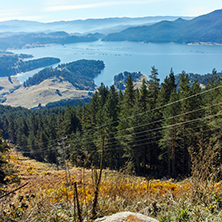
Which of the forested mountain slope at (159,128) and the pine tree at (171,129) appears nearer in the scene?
the forested mountain slope at (159,128)

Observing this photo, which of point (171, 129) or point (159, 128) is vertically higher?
point (159, 128)

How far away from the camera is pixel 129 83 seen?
98.3 feet

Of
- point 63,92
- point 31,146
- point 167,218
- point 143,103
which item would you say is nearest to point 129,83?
point 143,103

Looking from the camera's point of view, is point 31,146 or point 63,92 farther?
point 63,92

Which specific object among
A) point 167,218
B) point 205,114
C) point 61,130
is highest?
point 167,218

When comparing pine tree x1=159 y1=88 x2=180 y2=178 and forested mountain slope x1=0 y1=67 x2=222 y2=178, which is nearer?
forested mountain slope x1=0 y1=67 x2=222 y2=178

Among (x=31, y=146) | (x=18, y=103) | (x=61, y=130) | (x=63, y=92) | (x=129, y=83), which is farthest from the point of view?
(x=63, y=92)

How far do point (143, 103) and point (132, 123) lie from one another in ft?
20.4

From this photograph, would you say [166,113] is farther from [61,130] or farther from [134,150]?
[61,130]

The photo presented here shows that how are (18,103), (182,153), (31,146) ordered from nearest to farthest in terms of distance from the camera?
(182,153)
(31,146)
(18,103)

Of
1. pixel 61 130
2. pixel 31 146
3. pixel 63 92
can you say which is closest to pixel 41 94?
pixel 63 92

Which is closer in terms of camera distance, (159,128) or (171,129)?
(159,128)

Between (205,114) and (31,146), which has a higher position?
(205,114)

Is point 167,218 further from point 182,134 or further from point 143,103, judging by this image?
point 143,103
